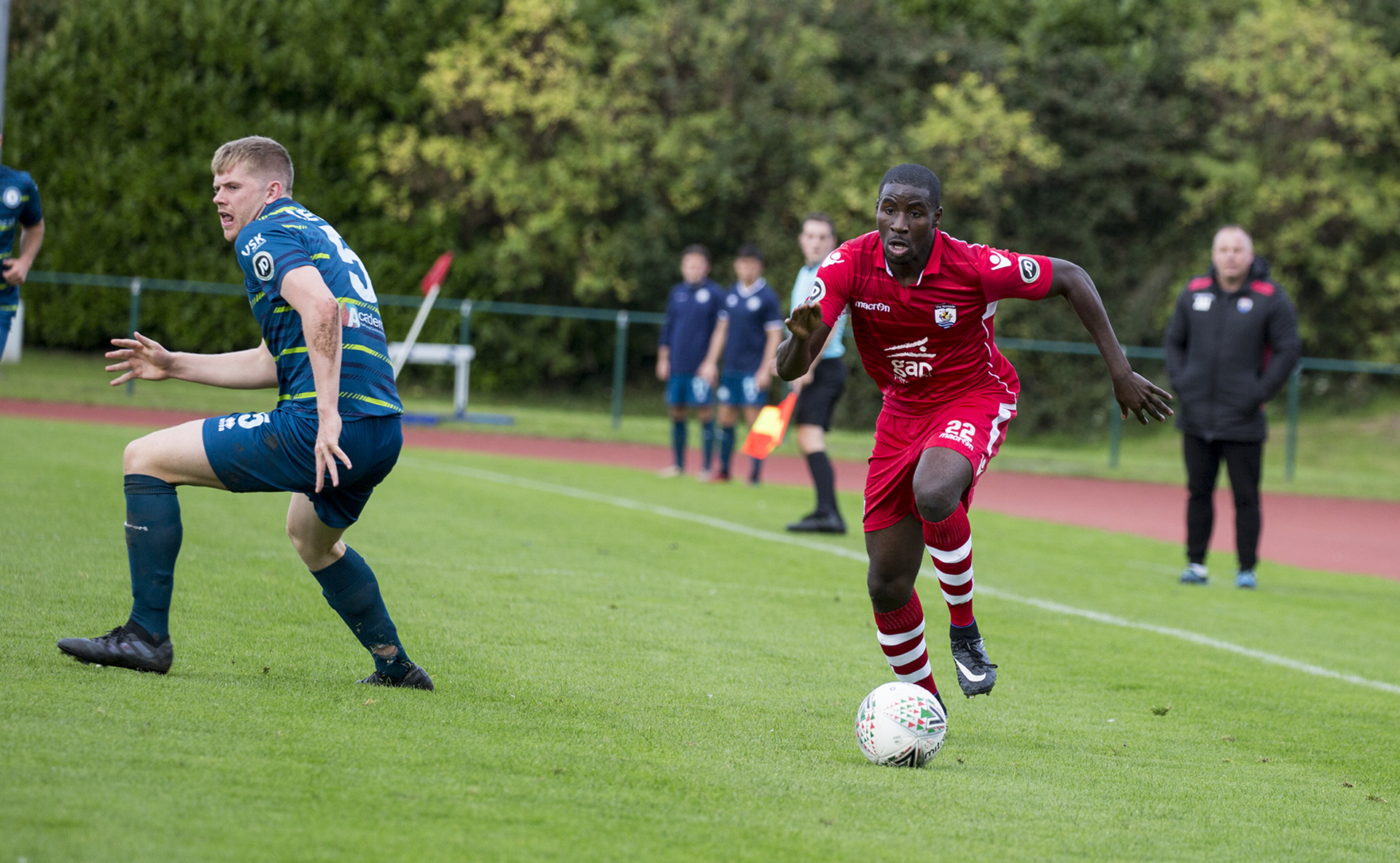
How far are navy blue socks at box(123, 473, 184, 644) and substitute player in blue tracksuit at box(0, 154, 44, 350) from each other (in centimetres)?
522

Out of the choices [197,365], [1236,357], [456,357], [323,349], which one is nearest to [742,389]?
[1236,357]

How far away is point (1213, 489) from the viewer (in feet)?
33.8

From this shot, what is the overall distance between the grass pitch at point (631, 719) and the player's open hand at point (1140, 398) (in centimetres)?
123

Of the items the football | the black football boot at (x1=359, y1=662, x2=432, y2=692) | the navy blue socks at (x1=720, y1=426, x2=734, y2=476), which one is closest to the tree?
the navy blue socks at (x1=720, y1=426, x2=734, y2=476)

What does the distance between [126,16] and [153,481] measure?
24.1 m

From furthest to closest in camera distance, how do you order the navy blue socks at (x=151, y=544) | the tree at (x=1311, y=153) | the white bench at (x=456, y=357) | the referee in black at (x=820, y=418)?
the tree at (x=1311, y=153) → the white bench at (x=456, y=357) → the referee in black at (x=820, y=418) → the navy blue socks at (x=151, y=544)

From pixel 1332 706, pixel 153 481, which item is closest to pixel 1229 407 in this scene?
pixel 1332 706

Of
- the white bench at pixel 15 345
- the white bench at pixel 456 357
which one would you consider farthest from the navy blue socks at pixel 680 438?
the white bench at pixel 15 345

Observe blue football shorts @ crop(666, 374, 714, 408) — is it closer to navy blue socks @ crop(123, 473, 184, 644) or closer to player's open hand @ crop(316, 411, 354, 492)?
navy blue socks @ crop(123, 473, 184, 644)

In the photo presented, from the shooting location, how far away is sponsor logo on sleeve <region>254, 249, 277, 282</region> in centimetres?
456

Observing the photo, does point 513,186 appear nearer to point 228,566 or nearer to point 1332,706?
point 228,566

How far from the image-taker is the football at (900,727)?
4.55 meters

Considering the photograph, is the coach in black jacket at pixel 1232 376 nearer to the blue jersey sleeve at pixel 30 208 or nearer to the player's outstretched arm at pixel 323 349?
the player's outstretched arm at pixel 323 349

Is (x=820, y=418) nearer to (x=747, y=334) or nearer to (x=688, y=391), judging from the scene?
(x=747, y=334)
